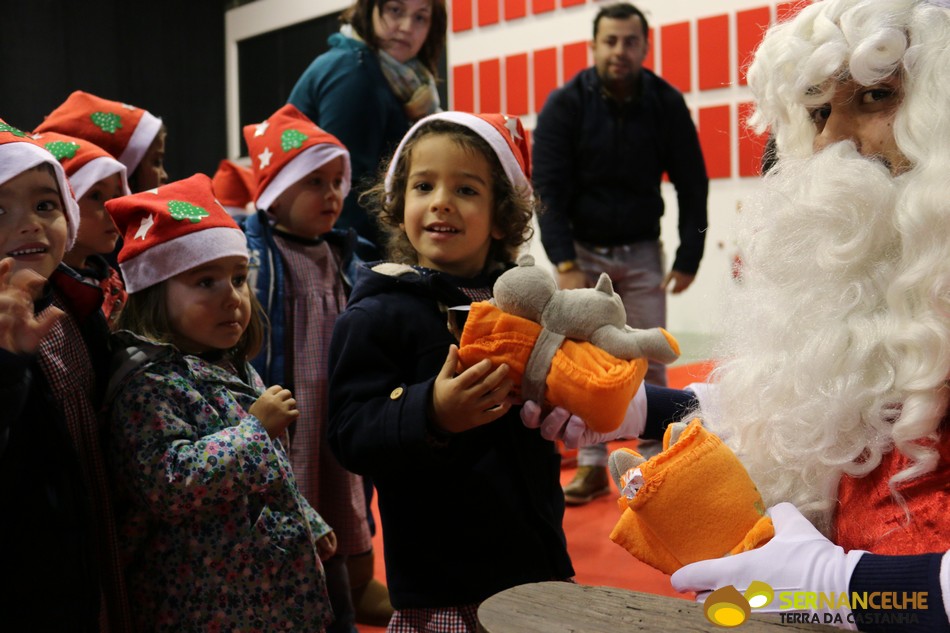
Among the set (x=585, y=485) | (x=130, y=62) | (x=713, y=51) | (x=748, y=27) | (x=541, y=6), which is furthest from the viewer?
(x=130, y=62)

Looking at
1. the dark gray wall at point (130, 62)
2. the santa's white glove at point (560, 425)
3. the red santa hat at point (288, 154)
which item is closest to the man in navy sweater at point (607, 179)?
the red santa hat at point (288, 154)

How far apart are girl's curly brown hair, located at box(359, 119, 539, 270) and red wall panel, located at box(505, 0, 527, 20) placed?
5206mm

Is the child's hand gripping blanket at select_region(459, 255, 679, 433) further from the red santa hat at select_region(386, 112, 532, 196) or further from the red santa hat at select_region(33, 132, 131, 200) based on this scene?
the red santa hat at select_region(33, 132, 131, 200)

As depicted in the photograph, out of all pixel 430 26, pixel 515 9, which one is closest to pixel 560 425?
pixel 430 26

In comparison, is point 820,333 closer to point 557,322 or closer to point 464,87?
point 557,322

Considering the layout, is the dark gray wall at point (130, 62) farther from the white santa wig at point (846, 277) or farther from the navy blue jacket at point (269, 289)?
the white santa wig at point (846, 277)

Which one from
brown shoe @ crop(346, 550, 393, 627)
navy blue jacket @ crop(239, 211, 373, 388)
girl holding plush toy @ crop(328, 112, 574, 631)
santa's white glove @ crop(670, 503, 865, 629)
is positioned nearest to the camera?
santa's white glove @ crop(670, 503, 865, 629)

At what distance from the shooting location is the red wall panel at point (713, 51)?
5.79 metres

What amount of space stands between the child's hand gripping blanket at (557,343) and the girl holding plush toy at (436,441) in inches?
3.6

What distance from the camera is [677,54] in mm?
6016

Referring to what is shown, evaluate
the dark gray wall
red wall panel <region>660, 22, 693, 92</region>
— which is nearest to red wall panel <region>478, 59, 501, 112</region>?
red wall panel <region>660, 22, 693, 92</region>

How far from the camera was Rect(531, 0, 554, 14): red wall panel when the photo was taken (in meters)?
6.61

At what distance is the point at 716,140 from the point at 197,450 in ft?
16.0

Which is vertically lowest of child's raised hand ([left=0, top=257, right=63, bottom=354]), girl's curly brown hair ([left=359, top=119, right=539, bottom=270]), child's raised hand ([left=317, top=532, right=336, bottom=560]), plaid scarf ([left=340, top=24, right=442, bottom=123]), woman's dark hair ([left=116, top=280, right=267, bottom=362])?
child's raised hand ([left=317, top=532, right=336, bottom=560])
